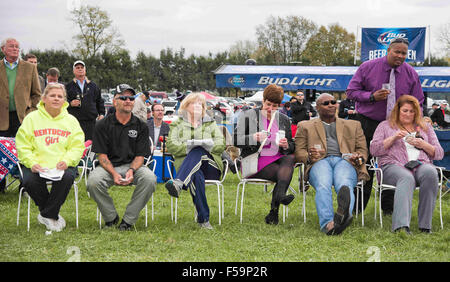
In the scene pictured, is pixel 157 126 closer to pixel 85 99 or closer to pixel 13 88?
pixel 85 99

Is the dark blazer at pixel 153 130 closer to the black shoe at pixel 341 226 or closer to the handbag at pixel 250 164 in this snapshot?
the handbag at pixel 250 164

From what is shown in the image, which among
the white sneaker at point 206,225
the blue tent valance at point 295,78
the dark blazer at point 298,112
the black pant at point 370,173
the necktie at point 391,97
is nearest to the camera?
the white sneaker at point 206,225

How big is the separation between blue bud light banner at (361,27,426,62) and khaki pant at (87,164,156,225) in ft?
52.5

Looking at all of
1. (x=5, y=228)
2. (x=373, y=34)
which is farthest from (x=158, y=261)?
(x=373, y=34)

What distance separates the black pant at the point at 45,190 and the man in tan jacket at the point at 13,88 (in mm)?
1837

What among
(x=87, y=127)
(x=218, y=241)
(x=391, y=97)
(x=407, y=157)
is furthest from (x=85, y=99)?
(x=407, y=157)

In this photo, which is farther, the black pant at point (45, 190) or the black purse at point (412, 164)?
the black purse at point (412, 164)

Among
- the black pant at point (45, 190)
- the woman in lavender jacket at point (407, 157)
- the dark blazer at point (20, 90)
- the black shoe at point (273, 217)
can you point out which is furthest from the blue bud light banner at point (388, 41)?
the black pant at point (45, 190)

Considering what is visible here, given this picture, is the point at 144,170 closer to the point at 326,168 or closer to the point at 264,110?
the point at 264,110

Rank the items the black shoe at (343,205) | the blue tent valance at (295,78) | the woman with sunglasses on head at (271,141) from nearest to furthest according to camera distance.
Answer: the black shoe at (343,205), the woman with sunglasses on head at (271,141), the blue tent valance at (295,78)

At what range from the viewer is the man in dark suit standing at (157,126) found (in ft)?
26.3

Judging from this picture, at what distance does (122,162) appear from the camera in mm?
5047

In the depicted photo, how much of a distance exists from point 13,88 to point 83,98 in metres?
1.38

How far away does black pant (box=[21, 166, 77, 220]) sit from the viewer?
183 inches
